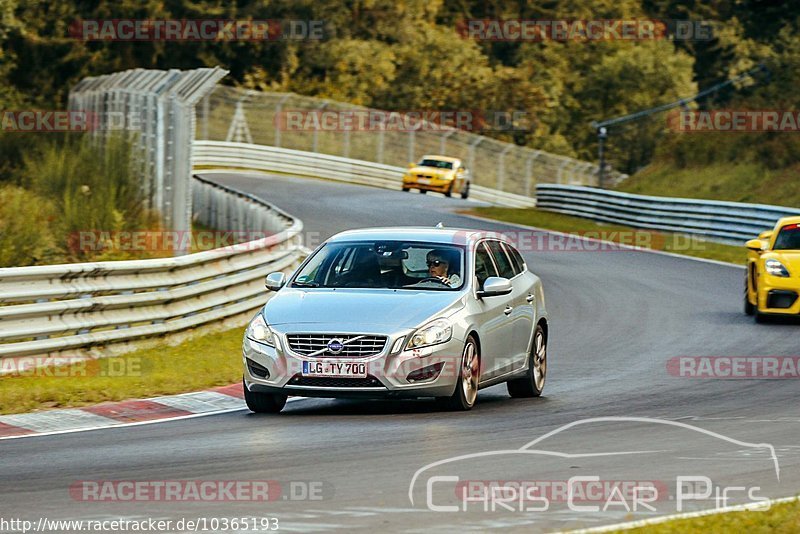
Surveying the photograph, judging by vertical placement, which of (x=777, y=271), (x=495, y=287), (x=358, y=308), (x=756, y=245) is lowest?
(x=777, y=271)

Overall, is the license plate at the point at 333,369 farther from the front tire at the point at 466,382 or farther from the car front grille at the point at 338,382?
the front tire at the point at 466,382

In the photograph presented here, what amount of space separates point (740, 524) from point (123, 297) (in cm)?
928

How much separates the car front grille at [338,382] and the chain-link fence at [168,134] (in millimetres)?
10800

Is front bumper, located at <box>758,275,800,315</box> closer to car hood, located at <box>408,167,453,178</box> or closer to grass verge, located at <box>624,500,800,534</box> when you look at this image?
grass verge, located at <box>624,500,800,534</box>

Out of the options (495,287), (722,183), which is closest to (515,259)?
(495,287)

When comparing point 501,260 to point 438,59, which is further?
point 438,59

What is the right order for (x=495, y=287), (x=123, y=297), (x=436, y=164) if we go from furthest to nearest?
(x=436, y=164)
(x=123, y=297)
(x=495, y=287)

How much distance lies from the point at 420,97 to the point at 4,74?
751 inches

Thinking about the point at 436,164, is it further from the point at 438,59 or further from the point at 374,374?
the point at 374,374

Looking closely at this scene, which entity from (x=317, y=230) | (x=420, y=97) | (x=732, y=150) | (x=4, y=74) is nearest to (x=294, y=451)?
(x=317, y=230)

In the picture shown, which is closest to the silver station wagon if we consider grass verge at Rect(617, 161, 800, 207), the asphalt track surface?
the asphalt track surface

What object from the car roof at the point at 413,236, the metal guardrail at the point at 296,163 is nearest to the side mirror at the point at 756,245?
the car roof at the point at 413,236

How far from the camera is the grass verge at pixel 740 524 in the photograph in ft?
23.6

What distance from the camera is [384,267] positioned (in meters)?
12.8
